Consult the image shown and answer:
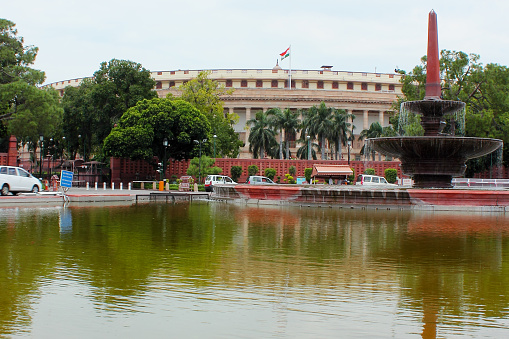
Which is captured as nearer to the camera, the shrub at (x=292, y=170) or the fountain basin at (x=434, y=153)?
the fountain basin at (x=434, y=153)

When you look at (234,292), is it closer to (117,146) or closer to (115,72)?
(117,146)

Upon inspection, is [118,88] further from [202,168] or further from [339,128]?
[339,128]

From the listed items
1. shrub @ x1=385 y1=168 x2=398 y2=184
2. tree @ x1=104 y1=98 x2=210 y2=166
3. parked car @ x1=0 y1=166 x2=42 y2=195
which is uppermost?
tree @ x1=104 y1=98 x2=210 y2=166

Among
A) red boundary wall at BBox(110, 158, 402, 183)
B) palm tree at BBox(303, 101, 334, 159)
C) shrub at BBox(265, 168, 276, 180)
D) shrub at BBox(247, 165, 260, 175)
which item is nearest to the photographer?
shrub at BBox(265, 168, 276, 180)

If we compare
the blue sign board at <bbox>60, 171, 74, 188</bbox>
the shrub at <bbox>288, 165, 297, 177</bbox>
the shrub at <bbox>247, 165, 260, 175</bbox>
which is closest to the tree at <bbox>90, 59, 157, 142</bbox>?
the shrub at <bbox>247, 165, 260, 175</bbox>

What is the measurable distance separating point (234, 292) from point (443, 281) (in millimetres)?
2877

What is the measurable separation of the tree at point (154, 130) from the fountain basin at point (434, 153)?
26.3 meters

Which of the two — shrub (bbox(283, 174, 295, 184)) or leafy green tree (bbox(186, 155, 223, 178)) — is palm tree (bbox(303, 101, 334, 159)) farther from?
leafy green tree (bbox(186, 155, 223, 178))

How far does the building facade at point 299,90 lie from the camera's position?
74312 millimetres

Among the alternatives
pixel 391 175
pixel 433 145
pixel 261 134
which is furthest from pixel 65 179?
pixel 261 134

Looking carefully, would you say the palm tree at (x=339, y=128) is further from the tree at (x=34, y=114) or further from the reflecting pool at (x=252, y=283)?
the reflecting pool at (x=252, y=283)

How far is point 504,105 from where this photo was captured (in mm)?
49156

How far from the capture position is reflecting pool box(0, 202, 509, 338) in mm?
5578

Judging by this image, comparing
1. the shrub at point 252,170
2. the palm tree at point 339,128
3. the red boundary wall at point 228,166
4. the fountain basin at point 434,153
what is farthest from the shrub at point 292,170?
the fountain basin at point 434,153
